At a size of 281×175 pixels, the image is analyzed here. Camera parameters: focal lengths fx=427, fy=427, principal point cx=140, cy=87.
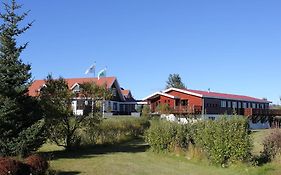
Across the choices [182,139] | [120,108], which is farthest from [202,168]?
[120,108]

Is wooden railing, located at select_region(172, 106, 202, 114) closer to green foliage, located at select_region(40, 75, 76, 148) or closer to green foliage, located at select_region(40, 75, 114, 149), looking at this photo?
green foliage, located at select_region(40, 75, 114, 149)

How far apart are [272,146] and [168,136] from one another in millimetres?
5483

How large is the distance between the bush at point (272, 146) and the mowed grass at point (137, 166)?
132 cm

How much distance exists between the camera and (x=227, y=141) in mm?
19375

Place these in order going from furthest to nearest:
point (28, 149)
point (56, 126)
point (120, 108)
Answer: point (120, 108) → point (56, 126) → point (28, 149)

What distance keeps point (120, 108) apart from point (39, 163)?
6482cm

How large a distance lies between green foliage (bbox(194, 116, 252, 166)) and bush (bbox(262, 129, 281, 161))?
4.71 feet

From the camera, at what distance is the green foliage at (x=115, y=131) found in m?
28.1

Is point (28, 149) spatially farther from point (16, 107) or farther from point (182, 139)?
point (182, 139)

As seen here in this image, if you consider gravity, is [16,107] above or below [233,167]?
above

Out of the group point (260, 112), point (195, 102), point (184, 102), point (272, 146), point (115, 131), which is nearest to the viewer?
point (272, 146)

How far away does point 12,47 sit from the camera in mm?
20406

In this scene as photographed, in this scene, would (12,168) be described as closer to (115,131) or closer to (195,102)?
(115,131)

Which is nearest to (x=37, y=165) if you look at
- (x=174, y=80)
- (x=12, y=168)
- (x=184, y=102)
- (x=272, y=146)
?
(x=12, y=168)
